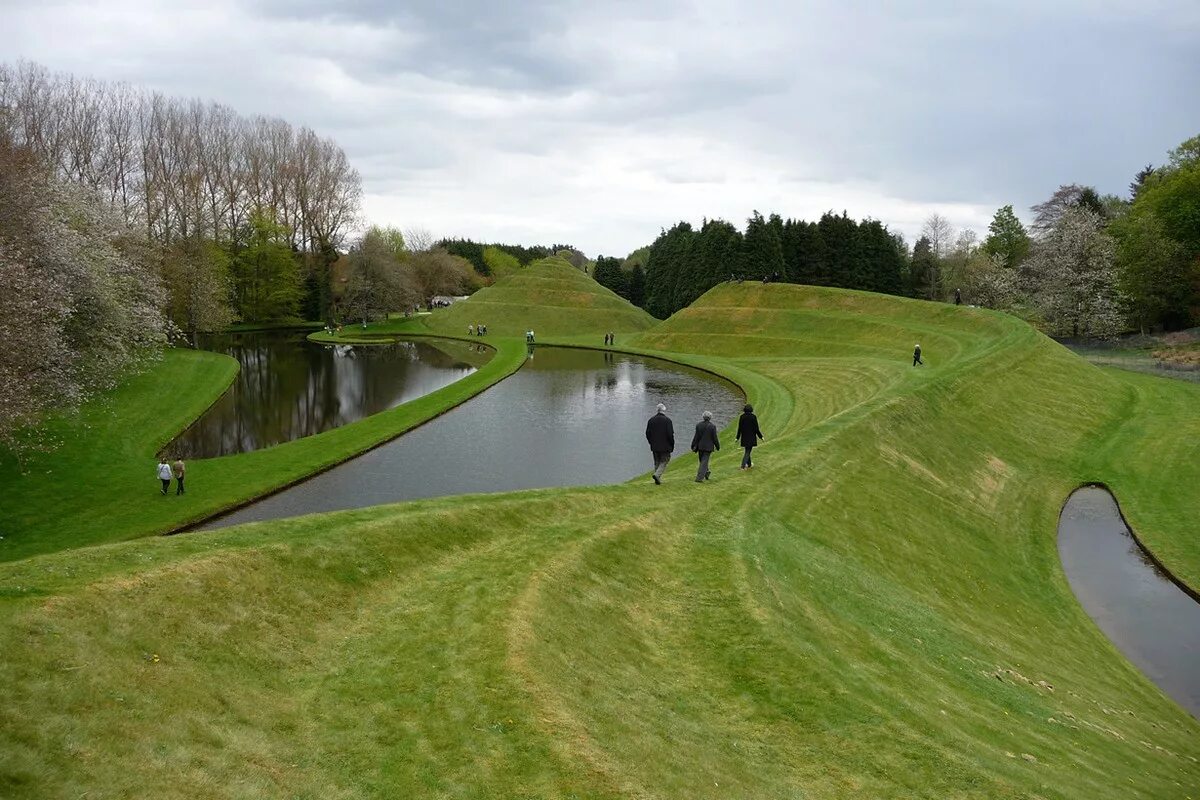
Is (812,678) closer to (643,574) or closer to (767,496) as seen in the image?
(643,574)

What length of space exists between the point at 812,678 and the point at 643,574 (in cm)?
449

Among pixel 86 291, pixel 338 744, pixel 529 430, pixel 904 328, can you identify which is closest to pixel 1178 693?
pixel 338 744

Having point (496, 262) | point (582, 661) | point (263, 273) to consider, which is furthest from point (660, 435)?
point (496, 262)

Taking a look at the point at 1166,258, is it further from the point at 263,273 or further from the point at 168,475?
the point at 263,273

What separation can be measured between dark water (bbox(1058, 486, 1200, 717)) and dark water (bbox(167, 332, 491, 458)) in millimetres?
34565

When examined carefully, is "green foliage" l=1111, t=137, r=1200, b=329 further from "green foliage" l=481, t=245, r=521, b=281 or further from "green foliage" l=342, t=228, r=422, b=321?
"green foliage" l=481, t=245, r=521, b=281

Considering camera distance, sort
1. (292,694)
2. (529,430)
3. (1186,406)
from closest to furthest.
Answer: (292,694) → (529,430) → (1186,406)

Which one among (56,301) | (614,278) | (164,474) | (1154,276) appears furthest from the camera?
(614,278)

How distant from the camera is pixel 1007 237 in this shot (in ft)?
362

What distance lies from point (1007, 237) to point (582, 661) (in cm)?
11917

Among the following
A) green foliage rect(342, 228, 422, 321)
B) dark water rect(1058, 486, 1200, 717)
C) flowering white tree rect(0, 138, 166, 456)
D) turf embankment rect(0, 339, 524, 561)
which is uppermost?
green foliage rect(342, 228, 422, 321)

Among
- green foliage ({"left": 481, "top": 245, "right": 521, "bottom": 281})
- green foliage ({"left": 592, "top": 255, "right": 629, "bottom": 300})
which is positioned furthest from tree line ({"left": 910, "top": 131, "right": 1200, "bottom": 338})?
green foliage ({"left": 481, "top": 245, "right": 521, "bottom": 281})

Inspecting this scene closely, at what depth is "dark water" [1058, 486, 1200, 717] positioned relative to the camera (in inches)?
755

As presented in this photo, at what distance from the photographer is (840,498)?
966 inches
